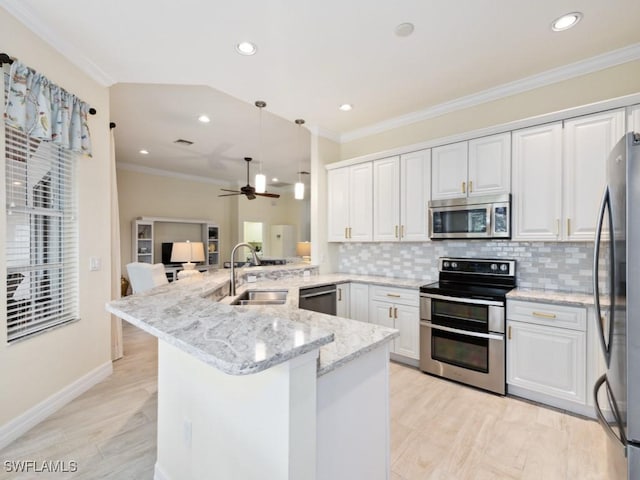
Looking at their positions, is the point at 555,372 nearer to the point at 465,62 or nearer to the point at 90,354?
the point at 465,62

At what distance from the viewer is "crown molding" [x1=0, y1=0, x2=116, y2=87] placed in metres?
2.01

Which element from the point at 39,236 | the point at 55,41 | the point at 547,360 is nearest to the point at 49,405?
the point at 39,236

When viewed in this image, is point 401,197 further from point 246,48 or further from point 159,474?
point 159,474

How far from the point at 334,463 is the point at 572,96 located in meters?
3.49

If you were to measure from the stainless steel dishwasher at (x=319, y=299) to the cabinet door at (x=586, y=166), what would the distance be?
7.52 feet

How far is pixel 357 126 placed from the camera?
4203 millimetres

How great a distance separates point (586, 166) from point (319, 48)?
2.36 meters

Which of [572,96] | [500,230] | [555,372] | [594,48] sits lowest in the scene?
[555,372]

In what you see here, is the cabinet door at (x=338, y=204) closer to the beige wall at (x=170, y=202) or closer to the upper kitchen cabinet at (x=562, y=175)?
the upper kitchen cabinet at (x=562, y=175)

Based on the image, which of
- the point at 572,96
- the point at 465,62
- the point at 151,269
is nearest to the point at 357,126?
the point at 465,62

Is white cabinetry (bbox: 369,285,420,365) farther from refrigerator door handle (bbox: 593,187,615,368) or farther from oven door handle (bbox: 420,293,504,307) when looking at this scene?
refrigerator door handle (bbox: 593,187,615,368)

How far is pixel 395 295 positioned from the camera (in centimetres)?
336

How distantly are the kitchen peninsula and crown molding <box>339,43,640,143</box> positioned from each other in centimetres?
296

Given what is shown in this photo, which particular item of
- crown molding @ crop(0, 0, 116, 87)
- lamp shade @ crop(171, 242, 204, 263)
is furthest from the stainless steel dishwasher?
lamp shade @ crop(171, 242, 204, 263)
